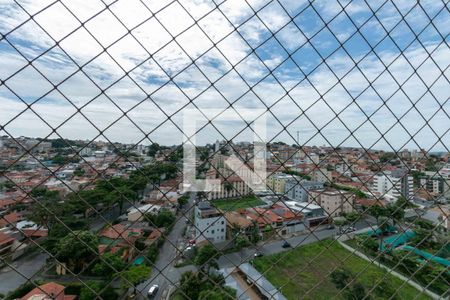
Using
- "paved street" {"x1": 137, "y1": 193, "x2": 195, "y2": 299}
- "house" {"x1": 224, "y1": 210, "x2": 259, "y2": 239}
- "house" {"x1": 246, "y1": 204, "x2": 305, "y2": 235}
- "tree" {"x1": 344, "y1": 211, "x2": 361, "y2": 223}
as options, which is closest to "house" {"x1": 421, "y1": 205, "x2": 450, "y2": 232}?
"tree" {"x1": 344, "y1": 211, "x2": 361, "y2": 223}

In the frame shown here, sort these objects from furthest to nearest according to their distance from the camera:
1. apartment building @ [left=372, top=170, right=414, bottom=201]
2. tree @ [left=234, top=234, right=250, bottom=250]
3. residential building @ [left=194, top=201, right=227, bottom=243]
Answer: tree @ [left=234, top=234, right=250, bottom=250] < apartment building @ [left=372, top=170, right=414, bottom=201] < residential building @ [left=194, top=201, right=227, bottom=243]

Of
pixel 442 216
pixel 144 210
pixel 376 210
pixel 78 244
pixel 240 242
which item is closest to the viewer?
pixel 144 210

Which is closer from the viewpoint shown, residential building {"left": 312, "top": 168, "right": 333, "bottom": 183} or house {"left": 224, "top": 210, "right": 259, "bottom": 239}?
residential building {"left": 312, "top": 168, "right": 333, "bottom": 183}

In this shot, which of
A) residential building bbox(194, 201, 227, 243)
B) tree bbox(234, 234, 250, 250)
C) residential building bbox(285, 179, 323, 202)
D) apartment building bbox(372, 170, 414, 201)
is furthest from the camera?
tree bbox(234, 234, 250, 250)

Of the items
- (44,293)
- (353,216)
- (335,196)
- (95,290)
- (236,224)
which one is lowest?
(353,216)

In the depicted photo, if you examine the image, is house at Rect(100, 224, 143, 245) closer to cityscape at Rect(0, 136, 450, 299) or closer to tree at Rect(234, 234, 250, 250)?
cityscape at Rect(0, 136, 450, 299)

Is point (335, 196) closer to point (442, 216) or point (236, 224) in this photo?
point (236, 224)

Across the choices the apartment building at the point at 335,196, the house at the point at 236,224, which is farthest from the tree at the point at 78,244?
the apartment building at the point at 335,196

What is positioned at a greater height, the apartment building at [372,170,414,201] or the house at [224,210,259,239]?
the apartment building at [372,170,414,201]

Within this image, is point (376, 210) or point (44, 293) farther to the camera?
point (376, 210)

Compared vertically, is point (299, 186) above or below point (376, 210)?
above

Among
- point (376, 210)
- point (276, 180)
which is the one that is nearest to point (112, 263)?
point (376, 210)
